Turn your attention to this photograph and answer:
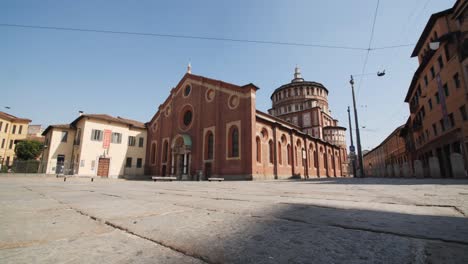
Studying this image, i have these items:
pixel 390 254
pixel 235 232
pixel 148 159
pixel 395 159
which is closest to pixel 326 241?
pixel 390 254

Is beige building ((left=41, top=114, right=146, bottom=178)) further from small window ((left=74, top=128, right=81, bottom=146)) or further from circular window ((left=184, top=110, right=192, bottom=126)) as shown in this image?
circular window ((left=184, top=110, right=192, bottom=126))

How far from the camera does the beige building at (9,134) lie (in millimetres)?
38844

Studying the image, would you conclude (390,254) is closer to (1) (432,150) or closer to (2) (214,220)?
(2) (214,220)

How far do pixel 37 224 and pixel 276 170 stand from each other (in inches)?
825

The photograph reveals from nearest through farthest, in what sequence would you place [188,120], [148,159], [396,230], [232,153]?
[396,230], [232,153], [188,120], [148,159]

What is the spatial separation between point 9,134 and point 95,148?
2731cm

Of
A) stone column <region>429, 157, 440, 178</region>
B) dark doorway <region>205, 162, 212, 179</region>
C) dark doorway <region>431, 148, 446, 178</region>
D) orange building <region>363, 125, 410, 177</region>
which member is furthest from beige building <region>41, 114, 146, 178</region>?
orange building <region>363, 125, 410, 177</region>

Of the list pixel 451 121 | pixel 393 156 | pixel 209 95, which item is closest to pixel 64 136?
pixel 209 95

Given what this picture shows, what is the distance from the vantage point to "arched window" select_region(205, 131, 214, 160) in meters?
21.7

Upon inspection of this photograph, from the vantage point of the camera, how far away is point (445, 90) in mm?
18469

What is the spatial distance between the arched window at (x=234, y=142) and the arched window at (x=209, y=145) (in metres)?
2.50

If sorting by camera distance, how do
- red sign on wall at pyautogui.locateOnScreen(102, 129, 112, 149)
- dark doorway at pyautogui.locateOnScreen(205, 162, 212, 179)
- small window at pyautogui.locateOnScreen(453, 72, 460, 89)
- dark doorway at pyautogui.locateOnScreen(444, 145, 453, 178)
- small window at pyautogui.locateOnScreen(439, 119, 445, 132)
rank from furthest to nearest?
1. red sign on wall at pyautogui.locateOnScreen(102, 129, 112, 149)
2. dark doorway at pyautogui.locateOnScreen(205, 162, 212, 179)
3. small window at pyautogui.locateOnScreen(439, 119, 445, 132)
4. dark doorway at pyautogui.locateOnScreen(444, 145, 453, 178)
5. small window at pyautogui.locateOnScreen(453, 72, 460, 89)

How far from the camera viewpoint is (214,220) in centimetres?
197

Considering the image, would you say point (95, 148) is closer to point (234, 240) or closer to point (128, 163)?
point (128, 163)
